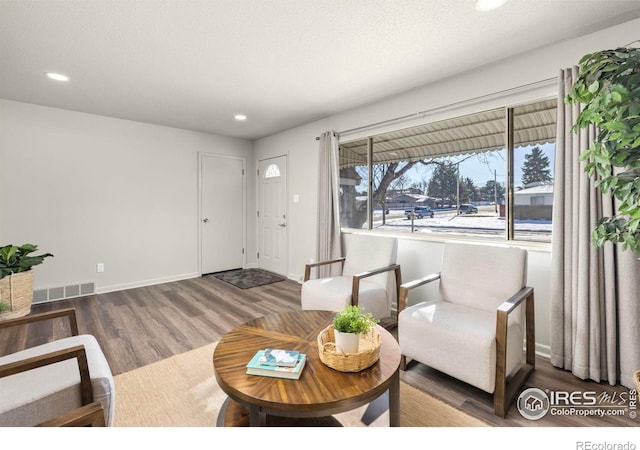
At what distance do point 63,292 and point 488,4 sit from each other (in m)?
5.15

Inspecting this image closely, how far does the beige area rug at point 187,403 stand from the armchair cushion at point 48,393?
44 centimetres

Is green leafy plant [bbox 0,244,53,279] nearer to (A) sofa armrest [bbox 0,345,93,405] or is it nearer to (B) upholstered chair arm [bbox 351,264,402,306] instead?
(A) sofa armrest [bbox 0,345,93,405]

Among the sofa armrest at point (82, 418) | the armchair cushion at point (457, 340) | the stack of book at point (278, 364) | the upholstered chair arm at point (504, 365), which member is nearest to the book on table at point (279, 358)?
the stack of book at point (278, 364)

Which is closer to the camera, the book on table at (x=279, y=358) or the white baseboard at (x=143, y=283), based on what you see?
the book on table at (x=279, y=358)

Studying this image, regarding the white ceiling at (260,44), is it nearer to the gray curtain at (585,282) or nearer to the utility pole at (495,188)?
the gray curtain at (585,282)

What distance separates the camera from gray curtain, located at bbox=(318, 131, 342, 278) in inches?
155

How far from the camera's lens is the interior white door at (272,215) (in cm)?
500

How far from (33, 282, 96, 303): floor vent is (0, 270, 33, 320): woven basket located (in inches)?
74.4

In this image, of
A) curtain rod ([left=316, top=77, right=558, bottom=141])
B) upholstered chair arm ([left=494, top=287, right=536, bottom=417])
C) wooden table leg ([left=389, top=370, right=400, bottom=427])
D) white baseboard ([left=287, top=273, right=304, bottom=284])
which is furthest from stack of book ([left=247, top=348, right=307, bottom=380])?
white baseboard ([left=287, top=273, right=304, bottom=284])

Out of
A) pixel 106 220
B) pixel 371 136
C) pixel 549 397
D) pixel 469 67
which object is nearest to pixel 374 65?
pixel 469 67

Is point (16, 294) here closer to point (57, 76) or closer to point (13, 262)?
point (13, 262)

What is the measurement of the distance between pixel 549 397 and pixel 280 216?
13.1 ft

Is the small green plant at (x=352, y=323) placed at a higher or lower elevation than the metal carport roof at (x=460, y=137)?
lower

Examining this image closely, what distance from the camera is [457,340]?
1850mm
